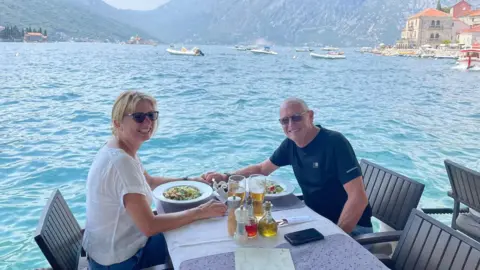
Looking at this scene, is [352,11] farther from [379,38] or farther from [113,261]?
[113,261]

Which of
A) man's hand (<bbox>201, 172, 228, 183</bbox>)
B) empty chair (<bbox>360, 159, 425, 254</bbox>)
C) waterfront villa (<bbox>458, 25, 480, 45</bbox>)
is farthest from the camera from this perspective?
waterfront villa (<bbox>458, 25, 480, 45</bbox>)

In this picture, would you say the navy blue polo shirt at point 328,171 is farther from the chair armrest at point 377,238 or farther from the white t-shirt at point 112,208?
the white t-shirt at point 112,208

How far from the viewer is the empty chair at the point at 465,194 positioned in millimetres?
2840

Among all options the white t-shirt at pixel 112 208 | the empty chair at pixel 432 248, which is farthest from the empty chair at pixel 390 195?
the white t-shirt at pixel 112 208

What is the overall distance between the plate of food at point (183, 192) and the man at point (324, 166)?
637mm

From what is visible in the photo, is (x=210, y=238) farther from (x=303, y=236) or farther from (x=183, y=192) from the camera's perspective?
(x=183, y=192)

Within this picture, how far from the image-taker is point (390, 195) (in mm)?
2713

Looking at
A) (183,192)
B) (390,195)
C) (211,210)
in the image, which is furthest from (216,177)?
(390,195)

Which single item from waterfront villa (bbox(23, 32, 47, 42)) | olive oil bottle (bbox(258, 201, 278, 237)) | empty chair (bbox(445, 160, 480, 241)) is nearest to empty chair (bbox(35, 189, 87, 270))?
olive oil bottle (bbox(258, 201, 278, 237))

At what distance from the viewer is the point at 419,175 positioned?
6.92m

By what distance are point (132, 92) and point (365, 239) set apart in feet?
4.88

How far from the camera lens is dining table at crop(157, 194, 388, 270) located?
1543 mm

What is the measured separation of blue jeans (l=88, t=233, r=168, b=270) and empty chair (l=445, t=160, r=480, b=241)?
2193 mm

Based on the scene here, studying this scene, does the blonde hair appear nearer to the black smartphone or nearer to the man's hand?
the man's hand
